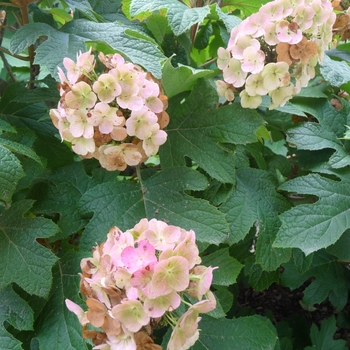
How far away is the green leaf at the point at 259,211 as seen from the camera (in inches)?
39.4

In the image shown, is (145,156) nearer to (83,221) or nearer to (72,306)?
(83,221)

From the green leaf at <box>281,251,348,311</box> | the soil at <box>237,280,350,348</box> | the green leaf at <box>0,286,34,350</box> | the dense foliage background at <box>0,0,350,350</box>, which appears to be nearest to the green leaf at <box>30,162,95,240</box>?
the dense foliage background at <box>0,0,350,350</box>

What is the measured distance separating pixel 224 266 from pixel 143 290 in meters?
0.43

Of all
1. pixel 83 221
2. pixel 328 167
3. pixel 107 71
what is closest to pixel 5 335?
pixel 83 221

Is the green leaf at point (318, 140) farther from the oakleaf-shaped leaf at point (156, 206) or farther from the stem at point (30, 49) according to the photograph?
the stem at point (30, 49)

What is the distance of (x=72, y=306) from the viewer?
2.27ft

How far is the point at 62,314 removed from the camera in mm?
913

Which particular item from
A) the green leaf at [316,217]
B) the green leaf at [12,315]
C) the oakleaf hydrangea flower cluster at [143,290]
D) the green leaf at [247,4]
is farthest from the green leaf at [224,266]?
the green leaf at [247,4]

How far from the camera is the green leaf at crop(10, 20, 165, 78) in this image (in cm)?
94

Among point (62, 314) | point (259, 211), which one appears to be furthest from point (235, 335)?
point (62, 314)

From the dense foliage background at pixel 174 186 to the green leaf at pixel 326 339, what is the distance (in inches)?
18.4

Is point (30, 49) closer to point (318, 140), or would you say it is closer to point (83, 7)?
point (83, 7)

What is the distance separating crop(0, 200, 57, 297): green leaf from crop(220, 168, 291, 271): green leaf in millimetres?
430

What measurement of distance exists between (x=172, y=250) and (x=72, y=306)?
21 cm
